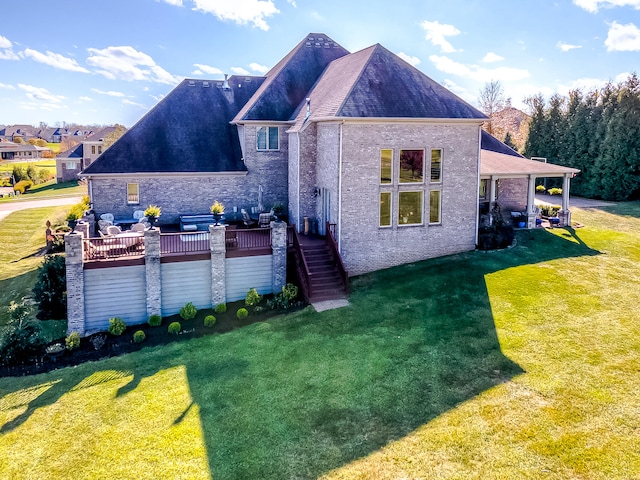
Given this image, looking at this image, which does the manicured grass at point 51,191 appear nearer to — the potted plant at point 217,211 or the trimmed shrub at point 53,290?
the potted plant at point 217,211

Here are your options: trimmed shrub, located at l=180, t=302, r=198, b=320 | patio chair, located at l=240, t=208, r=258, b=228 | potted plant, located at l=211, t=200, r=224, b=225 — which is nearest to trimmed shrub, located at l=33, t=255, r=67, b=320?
trimmed shrub, located at l=180, t=302, r=198, b=320

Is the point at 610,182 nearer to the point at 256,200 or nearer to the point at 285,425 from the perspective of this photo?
the point at 256,200

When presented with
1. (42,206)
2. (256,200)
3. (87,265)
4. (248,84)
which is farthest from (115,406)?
(42,206)

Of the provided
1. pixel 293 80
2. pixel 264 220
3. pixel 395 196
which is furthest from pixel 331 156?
pixel 293 80

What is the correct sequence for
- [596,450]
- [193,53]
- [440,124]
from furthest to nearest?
1. [193,53]
2. [440,124]
3. [596,450]

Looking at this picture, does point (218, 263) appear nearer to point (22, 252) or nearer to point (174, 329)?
point (174, 329)
